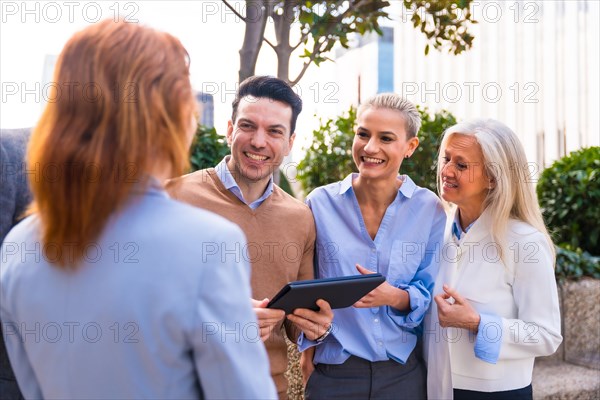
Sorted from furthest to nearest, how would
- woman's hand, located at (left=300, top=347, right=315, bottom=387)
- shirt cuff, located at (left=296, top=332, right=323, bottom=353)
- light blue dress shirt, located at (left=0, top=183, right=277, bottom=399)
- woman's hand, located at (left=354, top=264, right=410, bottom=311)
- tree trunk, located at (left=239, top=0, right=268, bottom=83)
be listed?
tree trunk, located at (left=239, top=0, right=268, bottom=83) < woman's hand, located at (left=300, top=347, right=315, bottom=387) < shirt cuff, located at (left=296, top=332, right=323, bottom=353) < woman's hand, located at (left=354, top=264, right=410, bottom=311) < light blue dress shirt, located at (left=0, top=183, right=277, bottom=399)

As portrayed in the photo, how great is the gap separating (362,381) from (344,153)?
3576mm

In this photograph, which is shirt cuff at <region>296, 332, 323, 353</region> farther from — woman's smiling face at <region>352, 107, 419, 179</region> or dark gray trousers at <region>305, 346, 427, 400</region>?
woman's smiling face at <region>352, 107, 419, 179</region>

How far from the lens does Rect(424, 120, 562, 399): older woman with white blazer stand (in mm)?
2443

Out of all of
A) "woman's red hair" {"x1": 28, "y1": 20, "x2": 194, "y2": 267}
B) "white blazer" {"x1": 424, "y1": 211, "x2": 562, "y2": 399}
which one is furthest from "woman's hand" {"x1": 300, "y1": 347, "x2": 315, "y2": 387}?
"woman's red hair" {"x1": 28, "y1": 20, "x2": 194, "y2": 267}

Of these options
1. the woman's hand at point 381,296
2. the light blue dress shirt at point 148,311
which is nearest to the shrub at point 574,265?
the woman's hand at point 381,296

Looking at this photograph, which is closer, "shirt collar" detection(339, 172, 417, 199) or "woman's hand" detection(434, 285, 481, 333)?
"woman's hand" detection(434, 285, 481, 333)

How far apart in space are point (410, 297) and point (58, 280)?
65.4 inches

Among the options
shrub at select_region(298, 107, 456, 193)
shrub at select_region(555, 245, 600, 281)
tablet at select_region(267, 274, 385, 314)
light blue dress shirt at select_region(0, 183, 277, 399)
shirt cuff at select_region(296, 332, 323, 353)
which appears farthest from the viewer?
shrub at select_region(298, 107, 456, 193)

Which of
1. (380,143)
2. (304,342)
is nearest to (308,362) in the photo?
(304,342)

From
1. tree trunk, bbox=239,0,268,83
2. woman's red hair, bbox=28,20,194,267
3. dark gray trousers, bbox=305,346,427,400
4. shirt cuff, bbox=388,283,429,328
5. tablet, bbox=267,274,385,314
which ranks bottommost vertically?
dark gray trousers, bbox=305,346,427,400

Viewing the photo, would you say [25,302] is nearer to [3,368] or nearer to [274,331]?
[3,368]

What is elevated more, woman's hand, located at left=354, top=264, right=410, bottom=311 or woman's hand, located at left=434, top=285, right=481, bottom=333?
woman's hand, located at left=354, top=264, right=410, bottom=311

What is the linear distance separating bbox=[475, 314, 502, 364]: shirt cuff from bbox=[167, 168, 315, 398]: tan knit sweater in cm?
71

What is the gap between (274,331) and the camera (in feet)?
8.08
